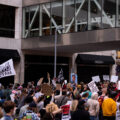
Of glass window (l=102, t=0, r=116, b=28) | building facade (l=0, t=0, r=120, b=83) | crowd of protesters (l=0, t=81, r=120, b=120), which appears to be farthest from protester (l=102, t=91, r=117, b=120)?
glass window (l=102, t=0, r=116, b=28)

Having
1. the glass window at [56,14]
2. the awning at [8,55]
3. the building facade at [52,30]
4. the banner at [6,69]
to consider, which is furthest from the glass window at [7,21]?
the banner at [6,69]

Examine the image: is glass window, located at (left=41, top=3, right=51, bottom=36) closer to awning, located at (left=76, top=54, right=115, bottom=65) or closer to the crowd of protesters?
awning, located at (left=76, top=54, right=115, bottom=65)

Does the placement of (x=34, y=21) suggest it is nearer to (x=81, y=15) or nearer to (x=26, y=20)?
(x=26, y=20)

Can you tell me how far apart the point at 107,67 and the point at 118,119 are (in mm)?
28417

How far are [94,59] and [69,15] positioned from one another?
913 centimetres

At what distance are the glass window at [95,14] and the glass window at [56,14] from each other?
3283mm

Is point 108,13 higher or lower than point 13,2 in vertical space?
lower

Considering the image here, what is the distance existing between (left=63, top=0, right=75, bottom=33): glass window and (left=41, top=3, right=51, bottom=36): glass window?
178cm

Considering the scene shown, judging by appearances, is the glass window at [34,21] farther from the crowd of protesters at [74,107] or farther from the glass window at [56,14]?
the crowd of protesters at [74,107]

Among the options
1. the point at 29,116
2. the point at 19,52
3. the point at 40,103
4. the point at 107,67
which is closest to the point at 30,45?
the point at 19,52

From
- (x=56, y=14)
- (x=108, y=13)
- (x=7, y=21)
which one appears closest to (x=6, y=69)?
(x=108, y=13)

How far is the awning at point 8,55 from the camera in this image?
96.8 ft

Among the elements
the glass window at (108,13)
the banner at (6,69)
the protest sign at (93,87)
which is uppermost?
the glass window at (108,13)

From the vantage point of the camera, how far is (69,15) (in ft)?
90.6
